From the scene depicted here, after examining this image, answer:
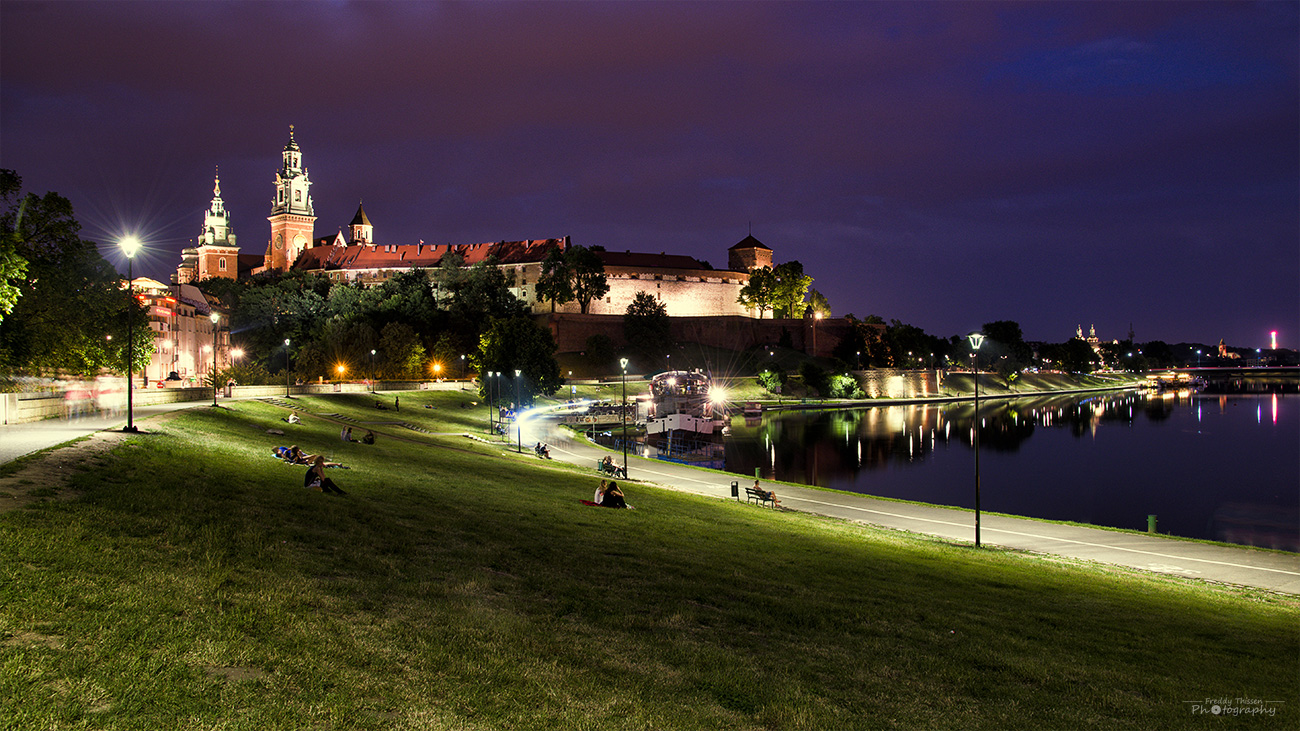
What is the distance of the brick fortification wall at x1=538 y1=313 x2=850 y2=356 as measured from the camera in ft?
372

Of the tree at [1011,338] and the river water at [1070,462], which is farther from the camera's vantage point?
the tree at [1011,338]

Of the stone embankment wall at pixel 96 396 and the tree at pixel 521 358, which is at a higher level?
the tree at pixel 521 358

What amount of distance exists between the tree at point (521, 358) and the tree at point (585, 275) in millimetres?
47055

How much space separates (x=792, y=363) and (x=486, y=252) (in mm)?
55763

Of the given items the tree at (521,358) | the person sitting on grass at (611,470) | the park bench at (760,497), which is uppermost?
the tree at (521,358)

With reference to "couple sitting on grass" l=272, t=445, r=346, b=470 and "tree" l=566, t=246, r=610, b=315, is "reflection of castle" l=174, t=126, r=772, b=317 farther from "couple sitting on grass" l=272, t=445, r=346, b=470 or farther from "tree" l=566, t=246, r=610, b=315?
"couple sitting on grass" l=272, t=445, r=346, b=470

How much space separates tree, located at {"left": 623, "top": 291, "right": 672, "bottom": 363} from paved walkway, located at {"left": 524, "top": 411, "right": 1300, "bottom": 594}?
75343 millimetres

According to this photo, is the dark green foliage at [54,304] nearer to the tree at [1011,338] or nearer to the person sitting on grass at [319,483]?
the person sitting on grass at [319,483]

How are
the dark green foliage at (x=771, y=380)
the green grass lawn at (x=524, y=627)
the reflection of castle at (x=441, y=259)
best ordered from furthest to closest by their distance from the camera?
the reflection of castle at (x=441, y=259)
the dark green foliage at (x=771, y=380)
the green grass lawn at (x=524, y=627)

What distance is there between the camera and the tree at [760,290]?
130 metres

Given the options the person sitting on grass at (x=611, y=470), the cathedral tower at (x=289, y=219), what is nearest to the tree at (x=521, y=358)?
the person sitting on grass at (x=611, y=470)

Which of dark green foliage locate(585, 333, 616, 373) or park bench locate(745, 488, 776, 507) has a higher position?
dark green foliage locate(585, 333, 616, 373)

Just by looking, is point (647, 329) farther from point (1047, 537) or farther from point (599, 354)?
point (1047, 537)

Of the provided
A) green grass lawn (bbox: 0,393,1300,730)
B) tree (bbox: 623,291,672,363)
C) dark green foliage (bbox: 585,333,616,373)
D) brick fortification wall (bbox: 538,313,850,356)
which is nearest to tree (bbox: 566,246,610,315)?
brick fortification wall (bbox: 538,313,850,356)
